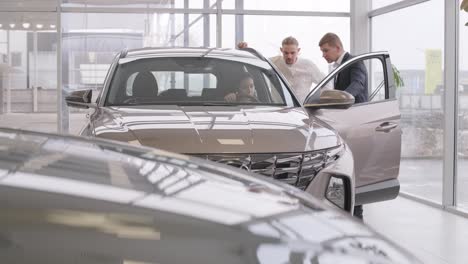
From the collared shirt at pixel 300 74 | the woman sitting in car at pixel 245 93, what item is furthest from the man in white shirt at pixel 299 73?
the woman sitting in car at pixel 245 93

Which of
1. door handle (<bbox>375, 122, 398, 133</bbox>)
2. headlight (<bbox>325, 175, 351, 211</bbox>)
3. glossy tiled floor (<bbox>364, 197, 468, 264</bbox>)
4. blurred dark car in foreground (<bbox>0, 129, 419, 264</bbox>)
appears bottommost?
glossy tiled floor (<bbox>364, 197, 468, 264</bbox>)

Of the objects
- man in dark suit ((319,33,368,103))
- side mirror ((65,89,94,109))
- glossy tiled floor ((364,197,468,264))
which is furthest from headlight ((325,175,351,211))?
man in dark suit ((319,33,368,103))

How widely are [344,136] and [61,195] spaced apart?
4.25 m

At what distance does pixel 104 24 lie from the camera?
40.2 feet

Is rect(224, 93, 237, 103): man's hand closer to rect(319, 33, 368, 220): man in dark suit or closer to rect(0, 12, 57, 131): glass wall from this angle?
rect(319, 33, 368, 220): man in dark suit

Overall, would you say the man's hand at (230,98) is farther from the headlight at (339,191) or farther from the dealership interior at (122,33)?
the dealership interior at (122,33)

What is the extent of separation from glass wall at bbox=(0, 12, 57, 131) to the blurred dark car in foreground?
11.0m

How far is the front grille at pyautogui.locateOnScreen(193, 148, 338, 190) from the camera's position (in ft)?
12.5

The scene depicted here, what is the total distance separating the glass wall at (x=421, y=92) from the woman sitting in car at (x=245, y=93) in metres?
4.31

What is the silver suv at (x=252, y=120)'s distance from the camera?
3.90 meters

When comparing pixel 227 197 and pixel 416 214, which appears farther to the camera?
pixel 416 214

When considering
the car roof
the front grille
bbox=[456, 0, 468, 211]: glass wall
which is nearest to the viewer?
the front grille

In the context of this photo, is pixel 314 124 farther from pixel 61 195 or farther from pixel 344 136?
pixel 61 195

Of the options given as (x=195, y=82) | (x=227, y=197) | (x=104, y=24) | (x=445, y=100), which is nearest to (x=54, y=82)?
(x=104, y=24)
